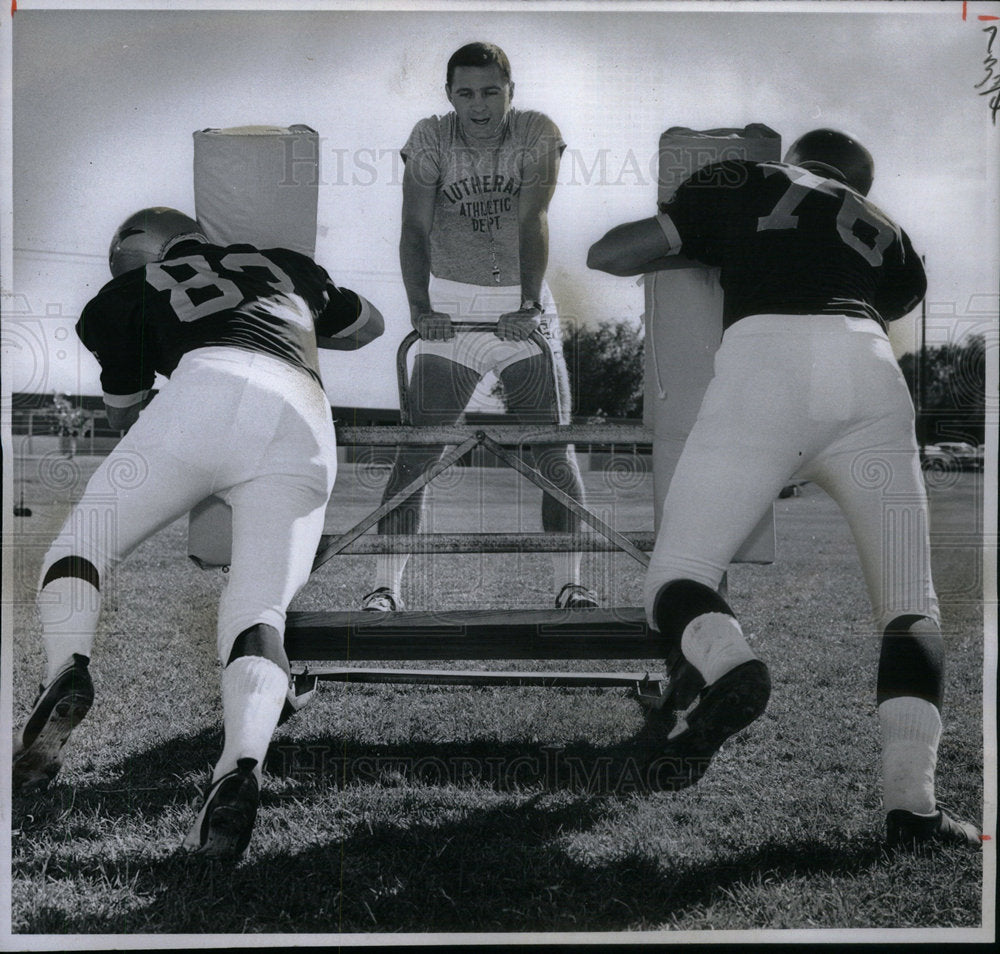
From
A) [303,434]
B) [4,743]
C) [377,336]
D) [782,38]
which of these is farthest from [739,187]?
[4,743]

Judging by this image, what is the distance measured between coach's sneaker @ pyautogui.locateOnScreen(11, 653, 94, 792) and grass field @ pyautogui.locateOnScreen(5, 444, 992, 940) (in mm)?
45

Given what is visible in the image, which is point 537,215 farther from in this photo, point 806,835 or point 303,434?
point 806,835

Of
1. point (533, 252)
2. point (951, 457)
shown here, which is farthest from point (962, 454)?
point (533, 252)

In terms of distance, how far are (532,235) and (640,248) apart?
248 mm

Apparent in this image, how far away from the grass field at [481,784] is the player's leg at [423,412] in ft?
0.25

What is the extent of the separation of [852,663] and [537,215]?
4.01 feet

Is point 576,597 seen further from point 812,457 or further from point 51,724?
point 51,724

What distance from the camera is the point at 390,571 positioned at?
2381 mm

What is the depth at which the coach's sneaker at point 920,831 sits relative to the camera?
1985 mm

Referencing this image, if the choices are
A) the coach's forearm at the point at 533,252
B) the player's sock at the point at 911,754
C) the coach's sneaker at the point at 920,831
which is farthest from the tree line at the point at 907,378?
the coach's sneaker at the point at 920,831

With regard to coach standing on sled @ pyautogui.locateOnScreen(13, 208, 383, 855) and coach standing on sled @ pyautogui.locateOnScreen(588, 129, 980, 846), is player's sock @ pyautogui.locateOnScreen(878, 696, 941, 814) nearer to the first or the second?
coach standing on sled @ pyautogui.locateOnScreen(588, 129, 980, 846)

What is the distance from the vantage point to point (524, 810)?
6.82 ft

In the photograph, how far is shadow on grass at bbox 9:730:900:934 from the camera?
1.86 m

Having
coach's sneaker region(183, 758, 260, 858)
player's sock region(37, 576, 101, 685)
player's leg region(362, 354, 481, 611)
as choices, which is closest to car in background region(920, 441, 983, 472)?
player's leg region(362, 354, 481, 611)
